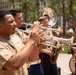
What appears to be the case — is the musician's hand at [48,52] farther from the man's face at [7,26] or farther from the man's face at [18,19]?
the man's face at [7,26]

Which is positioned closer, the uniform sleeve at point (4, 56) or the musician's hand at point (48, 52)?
the uniform sleeve at point (4, 56)

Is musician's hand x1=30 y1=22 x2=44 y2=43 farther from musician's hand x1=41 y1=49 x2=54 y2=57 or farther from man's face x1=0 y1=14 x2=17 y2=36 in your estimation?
musician's hand x1=41 y1=49 x2=54 y2=57

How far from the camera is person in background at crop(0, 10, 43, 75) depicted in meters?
2.68

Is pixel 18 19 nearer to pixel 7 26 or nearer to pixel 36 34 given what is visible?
pixel 7 26

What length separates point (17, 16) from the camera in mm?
4094

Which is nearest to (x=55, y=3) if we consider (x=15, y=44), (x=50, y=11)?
(x=50, y=11)

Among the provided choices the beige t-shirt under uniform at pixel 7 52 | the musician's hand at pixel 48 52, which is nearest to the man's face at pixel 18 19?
the musician's hand at pixel 48 52

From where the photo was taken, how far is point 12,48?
2896 millimetres

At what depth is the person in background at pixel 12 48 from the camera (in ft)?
8.80

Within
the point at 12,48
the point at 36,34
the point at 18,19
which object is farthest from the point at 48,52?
the point at 36,34

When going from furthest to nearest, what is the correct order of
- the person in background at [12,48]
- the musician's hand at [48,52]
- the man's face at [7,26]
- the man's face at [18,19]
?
the musician's hand at [48,52] < the man's face at [18,19] < the man's face at [7,26] < the person in background at [12,48]

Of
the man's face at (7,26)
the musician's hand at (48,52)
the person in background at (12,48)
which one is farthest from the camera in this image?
the musician's hand at (48,52)

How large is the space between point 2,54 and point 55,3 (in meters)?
44.5

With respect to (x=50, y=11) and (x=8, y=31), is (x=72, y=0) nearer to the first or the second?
(x=50, y=11)
